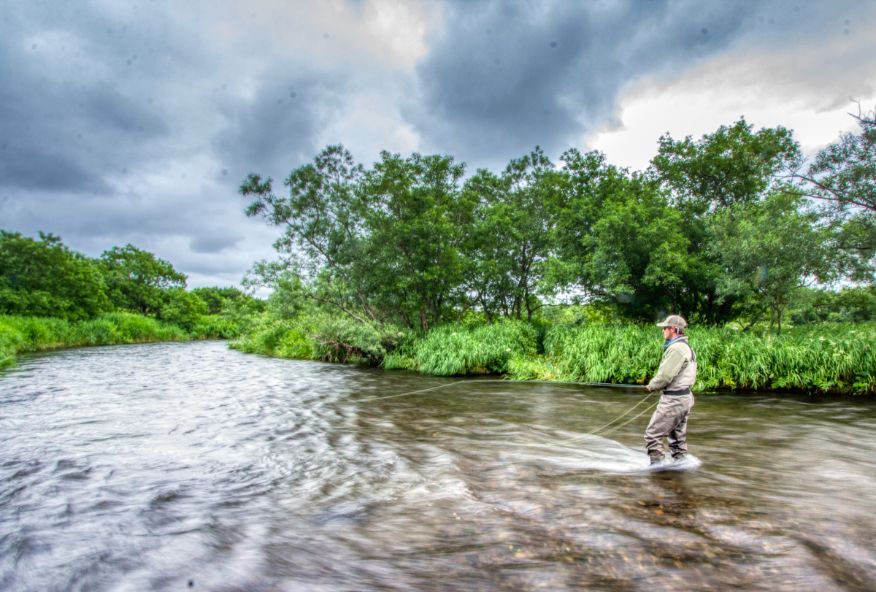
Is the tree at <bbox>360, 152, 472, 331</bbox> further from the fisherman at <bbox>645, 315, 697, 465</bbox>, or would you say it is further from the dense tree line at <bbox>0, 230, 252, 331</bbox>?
the dense tree line at <bbox>0, 230, 252, 331</bbox>

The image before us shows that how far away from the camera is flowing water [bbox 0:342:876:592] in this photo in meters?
3.81

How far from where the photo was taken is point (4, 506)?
5.36 metres

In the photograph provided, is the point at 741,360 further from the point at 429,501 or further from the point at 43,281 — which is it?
the point at 43,281

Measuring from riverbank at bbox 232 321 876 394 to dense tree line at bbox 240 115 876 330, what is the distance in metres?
1.90

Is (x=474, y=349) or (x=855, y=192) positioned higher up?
(x=855, y=192)

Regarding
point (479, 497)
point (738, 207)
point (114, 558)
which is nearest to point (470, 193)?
point (738, 207)

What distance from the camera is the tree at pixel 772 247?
47.9ft

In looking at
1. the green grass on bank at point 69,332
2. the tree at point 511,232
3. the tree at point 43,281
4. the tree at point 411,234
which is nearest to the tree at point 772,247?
the tree at point 511,232

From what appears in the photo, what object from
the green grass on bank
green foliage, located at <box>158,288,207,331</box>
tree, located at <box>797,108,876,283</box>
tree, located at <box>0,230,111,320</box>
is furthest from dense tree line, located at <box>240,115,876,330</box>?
green foliage, located at <box>158,288,207,331</box>

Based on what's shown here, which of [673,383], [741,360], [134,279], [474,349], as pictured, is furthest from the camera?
[134,279]

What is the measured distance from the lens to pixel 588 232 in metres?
20.1

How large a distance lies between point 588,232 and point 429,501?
17.1m

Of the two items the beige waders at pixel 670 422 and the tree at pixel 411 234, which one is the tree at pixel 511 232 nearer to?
the tree at pixel 411 234

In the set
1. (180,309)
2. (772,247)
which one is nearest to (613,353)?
(772,247)
